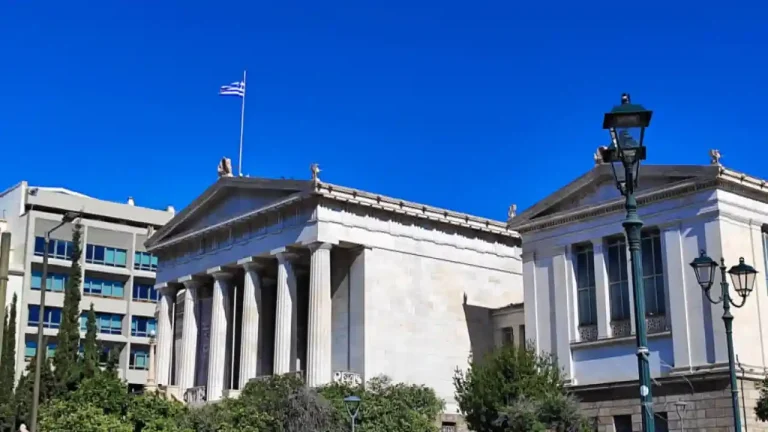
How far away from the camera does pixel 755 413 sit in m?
31.8

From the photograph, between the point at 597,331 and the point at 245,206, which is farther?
the point at 245,206

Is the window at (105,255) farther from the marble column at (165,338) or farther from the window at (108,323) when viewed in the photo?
the marble column at (165,338)

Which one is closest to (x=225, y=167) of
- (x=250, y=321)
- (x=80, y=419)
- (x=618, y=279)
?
(x=250, y=321)

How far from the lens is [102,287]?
7606 centimetres

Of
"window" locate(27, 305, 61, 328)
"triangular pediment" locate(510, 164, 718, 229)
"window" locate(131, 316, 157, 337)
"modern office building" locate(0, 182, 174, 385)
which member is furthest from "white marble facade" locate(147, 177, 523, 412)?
"window" locate(131, 316, 157, 337)

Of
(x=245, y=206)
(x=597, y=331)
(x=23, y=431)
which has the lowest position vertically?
(x=23, y=431)

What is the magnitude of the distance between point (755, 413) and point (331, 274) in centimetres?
2049

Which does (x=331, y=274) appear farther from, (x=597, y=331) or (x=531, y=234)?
(x=597, y=331)

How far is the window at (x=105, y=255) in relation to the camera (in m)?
75.8

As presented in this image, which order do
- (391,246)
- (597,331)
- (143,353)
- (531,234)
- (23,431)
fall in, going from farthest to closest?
(143,353), (391,246), (531,234), (597,331), (23,431)

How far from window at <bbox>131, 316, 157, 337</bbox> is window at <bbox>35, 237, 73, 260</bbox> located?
722 cm

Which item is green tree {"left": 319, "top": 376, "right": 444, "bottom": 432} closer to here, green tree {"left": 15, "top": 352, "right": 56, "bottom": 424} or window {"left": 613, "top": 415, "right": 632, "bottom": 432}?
window {"left": 613, "top": 415, "right": 632, "bottom": 432}

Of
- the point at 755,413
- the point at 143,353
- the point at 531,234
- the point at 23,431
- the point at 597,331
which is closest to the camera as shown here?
the point at 23,431

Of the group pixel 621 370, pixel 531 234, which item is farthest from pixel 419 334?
pixel 621 370
